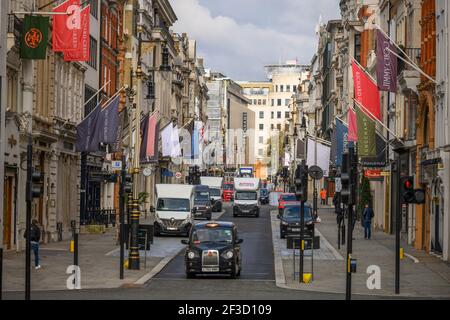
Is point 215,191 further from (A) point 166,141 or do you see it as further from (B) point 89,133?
(B) point 89,133

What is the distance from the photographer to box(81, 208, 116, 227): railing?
238 feet

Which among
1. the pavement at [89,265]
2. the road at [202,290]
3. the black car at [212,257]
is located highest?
the black car at [212,257]

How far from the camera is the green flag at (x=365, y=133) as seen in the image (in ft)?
205

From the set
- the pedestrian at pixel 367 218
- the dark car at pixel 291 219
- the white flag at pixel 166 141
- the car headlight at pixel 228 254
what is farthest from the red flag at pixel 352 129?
the car headlight at pixel 228 254

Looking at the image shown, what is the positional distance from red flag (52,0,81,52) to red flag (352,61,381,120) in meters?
17.7

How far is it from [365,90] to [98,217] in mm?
21597

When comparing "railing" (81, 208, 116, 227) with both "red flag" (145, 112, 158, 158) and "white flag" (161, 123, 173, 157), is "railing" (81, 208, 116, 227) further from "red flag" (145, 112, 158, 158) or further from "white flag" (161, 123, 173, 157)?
"white flag" (161, 123, 173, 157)

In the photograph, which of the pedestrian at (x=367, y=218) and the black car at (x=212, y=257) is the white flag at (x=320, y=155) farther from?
the black car at (x=212, y=257)

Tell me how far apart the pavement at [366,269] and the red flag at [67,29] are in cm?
1154

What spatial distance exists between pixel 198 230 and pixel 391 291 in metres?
8.09

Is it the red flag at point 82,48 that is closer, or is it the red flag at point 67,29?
the red flag at point 67,29

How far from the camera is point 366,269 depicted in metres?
43.8

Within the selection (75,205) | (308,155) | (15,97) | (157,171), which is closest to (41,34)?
(15,97)

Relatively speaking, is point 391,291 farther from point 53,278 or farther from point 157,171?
point 157,171
